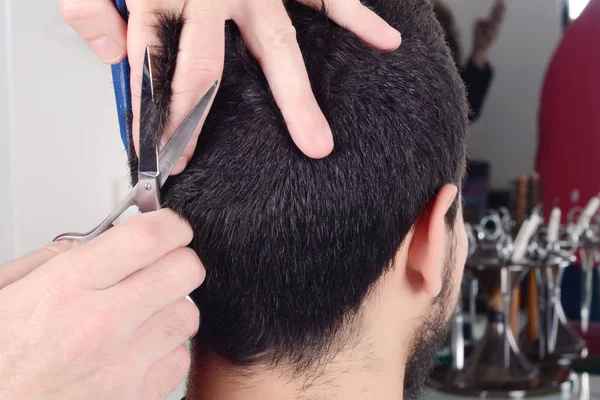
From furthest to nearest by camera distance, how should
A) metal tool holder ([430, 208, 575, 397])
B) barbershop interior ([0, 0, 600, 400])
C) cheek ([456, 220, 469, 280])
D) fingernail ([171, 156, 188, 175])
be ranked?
barbershop interior ([0, 0, 600, 400]) → metal tool holder ([430, 208, 575, 397]) → cheek ([456, 220, 469, 280]) → fingernail ([171, 156, 188, 175])

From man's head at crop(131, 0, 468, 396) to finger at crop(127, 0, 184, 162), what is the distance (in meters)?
0.02

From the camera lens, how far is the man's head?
75cm

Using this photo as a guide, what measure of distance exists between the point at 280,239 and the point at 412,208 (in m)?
0.18

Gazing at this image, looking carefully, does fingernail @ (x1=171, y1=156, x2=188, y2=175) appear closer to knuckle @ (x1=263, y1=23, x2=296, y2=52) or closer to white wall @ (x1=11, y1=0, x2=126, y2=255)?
knuckle @ (x1=263, y1=23, x2=296, y2=52)

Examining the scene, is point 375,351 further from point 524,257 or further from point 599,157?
point 599,157

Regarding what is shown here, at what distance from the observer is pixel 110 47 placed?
0.76 metres

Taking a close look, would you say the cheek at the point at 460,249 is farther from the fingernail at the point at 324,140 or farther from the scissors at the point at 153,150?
the scissors at the point at 153,150

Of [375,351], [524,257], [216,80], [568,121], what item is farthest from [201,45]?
[568,121]

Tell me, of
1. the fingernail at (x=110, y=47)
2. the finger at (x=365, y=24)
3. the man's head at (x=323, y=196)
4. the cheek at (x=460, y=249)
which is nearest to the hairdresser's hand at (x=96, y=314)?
the man's head at (x=323, y=196)

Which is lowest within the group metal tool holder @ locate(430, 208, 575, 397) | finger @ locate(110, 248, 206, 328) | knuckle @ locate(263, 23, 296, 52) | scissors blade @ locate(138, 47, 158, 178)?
metal tool holder @ locate(430, 208, 575, 397)

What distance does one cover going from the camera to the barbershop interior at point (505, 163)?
6.11 ft

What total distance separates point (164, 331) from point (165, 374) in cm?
5

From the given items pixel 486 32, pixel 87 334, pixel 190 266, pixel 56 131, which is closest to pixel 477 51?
pixel 486 32

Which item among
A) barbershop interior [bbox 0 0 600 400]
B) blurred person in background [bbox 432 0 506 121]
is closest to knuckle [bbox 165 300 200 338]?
barbershop interior [bbox 0 0 600 400]
